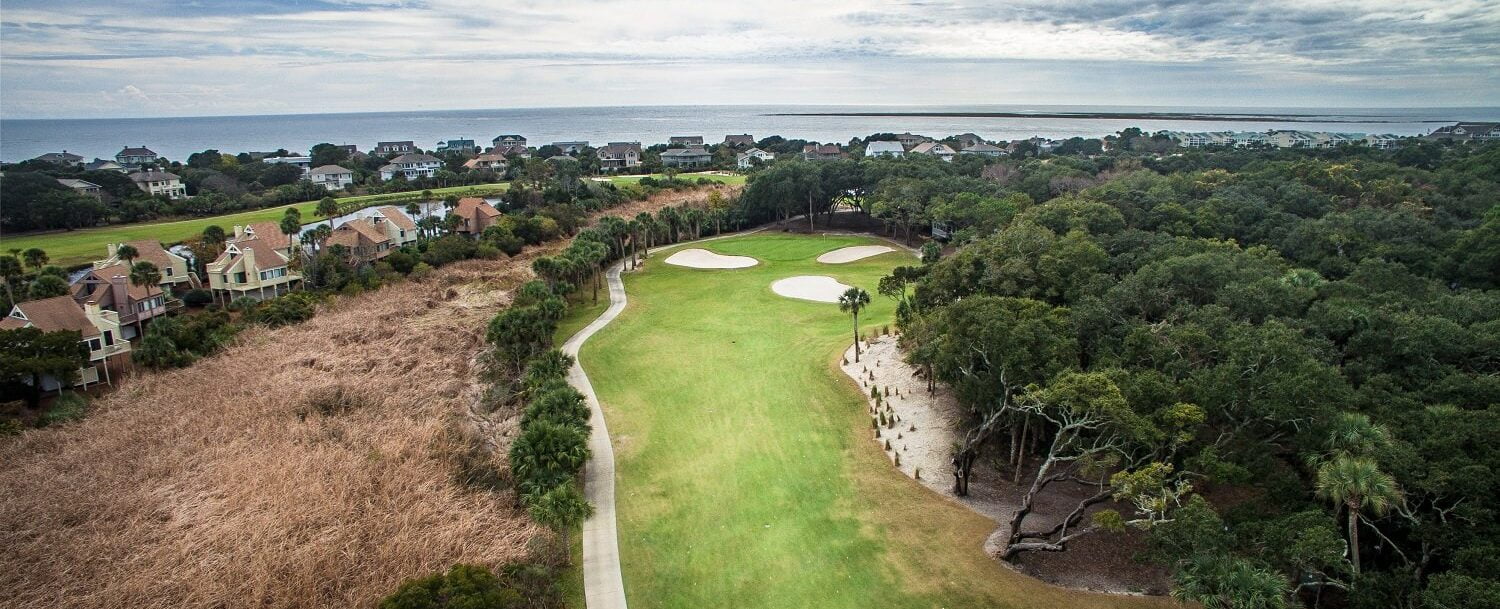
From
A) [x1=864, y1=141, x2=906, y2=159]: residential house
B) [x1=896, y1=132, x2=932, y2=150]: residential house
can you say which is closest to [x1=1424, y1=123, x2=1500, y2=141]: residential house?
[x1=896, y1=132, x2=932, y2=150]: residential house

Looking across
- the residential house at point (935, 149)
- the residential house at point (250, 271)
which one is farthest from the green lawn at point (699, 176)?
the residential house at point (250, 271)

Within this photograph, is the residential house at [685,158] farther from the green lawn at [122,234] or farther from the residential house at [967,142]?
the green lawn at [122,234]

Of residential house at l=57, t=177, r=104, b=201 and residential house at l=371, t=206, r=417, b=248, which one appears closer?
residential house at l=371, t=206, r=417, b=248

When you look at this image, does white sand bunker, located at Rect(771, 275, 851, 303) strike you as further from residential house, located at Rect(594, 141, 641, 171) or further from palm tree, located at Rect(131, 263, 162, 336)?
residential house, located at Rect(594, 141, 641, 171)

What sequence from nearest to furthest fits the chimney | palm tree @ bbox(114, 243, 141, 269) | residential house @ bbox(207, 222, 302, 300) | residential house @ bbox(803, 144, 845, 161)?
the chimney → palm tree @ bbox(114, 243, 141, 269) → residential house @ bbox(207, 222, 302, 300) → residential house @ bbox(803, 144, 845, 161)

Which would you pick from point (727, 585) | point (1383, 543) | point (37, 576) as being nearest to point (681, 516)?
point (727, 585)
